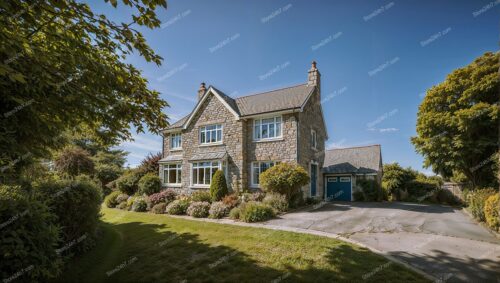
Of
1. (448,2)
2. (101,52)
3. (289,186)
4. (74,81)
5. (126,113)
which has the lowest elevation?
(289,186)

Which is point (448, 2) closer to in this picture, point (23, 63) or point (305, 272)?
point (305, 272)

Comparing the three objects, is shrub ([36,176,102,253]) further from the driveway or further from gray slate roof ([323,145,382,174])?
gray slate roof ([323,145,382,174])

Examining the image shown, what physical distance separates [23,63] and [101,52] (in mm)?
2092

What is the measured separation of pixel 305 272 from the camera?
19.0ft

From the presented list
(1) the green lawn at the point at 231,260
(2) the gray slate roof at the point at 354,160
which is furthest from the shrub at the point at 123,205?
(2) the gray slate roof at the point at 354,160

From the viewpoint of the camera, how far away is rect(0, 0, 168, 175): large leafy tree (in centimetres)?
420

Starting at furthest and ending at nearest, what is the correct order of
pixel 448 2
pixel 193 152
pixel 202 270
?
pixel 193 152
pixel 448 2
pixel 202 270

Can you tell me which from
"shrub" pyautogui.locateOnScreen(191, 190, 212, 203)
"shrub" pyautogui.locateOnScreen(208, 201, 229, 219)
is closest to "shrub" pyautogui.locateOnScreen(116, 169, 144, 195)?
"shrub" pyautogui.locateOnScreen(191, 190, 212, 203)

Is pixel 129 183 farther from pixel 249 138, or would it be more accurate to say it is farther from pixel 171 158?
pixel 249 138

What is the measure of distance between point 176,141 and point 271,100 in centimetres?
1017

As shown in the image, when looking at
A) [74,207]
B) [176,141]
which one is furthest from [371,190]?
[74,207]

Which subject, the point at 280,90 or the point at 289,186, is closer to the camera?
the point at 289,186

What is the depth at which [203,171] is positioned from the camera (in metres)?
20.2

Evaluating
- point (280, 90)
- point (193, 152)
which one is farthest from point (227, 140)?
point (280, 90)
